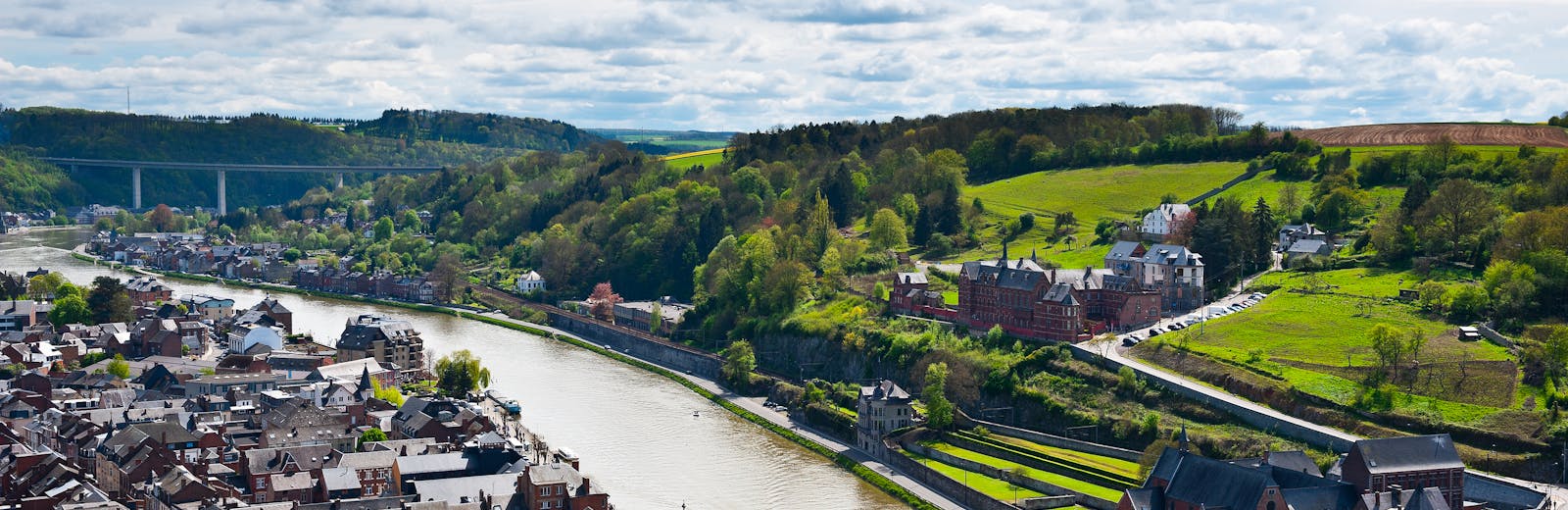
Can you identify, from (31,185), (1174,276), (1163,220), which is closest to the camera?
(1174,276)

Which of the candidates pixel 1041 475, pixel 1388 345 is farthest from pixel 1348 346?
pixel 1041 475

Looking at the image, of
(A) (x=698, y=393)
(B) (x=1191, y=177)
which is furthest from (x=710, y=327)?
(B) (x=1191, y=177)

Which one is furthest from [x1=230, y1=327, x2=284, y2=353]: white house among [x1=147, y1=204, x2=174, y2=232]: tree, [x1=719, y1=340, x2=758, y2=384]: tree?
[x1=147, y1=204, x2=174, y2=232]: tree

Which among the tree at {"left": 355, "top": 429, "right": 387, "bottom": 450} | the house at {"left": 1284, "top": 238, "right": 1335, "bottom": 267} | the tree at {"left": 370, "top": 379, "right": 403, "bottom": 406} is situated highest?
the house at {"left": 1284, "top": 238, "right": 1335, "bottom": 267}

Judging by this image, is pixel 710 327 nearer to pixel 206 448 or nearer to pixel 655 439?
pixel 655 439

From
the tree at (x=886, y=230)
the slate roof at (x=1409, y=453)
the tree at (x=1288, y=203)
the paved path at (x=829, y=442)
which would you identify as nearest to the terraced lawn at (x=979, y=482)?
the paved path at (x=829, y=442)

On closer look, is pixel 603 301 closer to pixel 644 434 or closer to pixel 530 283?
pixel 530 283

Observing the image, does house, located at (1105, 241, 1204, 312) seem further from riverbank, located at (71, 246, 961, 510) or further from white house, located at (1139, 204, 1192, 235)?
riverbank, located at (71, 246, 961, 510)
